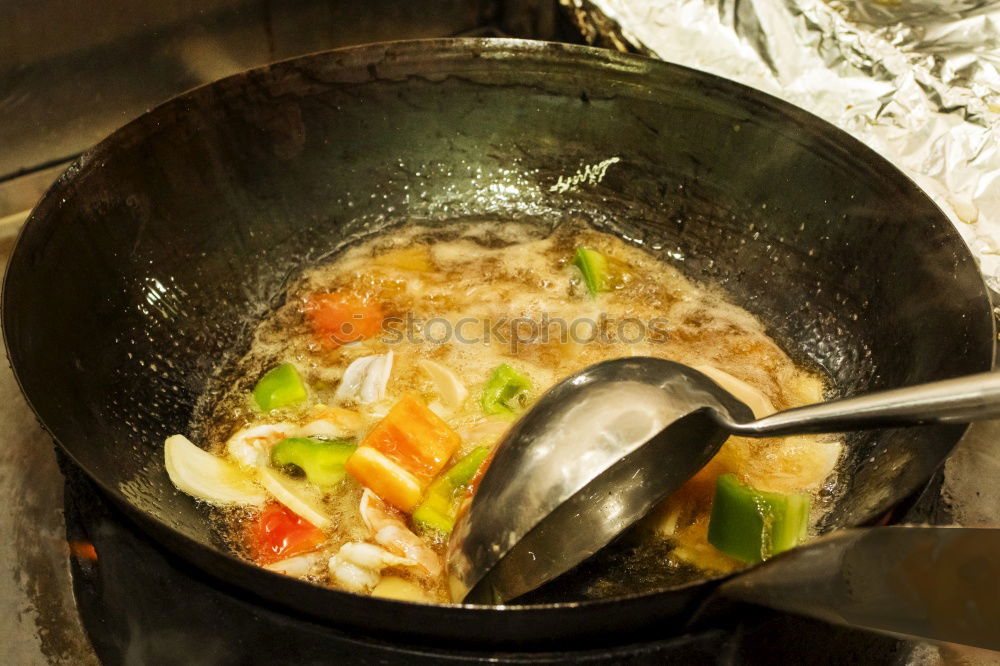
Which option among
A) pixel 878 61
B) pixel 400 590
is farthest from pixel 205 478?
pixel 878 61

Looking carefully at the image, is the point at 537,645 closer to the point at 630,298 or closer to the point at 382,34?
the point at 630,298

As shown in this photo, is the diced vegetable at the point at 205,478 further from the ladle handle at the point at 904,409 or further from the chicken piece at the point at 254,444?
the ladle handle at the point at 904,409

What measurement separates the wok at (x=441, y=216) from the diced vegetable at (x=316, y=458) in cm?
13

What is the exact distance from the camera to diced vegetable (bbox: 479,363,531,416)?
111cm

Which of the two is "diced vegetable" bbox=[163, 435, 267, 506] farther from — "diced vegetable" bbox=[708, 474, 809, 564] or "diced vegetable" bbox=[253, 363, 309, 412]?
"diced vegetable" bbox=[708, 474, 809, 564]

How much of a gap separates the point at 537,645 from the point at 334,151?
981 millimetres

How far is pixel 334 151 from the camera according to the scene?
54.0 inches

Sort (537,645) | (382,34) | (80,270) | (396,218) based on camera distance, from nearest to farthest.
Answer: (537,645), (80,270), (396,218), (382,34)

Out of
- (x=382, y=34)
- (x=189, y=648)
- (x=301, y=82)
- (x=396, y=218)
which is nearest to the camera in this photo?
(x=189, y=648)

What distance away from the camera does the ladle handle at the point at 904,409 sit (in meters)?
0.63

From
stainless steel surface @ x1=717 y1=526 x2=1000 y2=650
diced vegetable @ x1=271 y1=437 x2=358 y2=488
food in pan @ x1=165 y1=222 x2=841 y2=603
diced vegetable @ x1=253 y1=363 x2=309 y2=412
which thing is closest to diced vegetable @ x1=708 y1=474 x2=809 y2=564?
food in pan @ x1=165 y1=222 x2=841 y2=603

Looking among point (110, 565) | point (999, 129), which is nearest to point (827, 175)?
point (999, 129)

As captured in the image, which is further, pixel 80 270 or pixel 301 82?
pixel 301 82

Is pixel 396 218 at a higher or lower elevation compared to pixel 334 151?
lower
